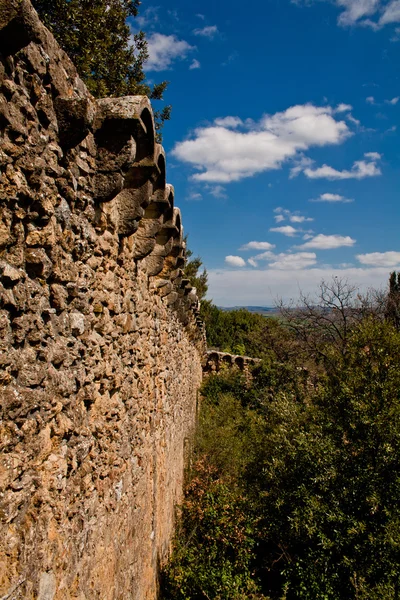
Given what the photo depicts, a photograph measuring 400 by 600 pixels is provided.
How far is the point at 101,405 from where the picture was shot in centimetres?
260

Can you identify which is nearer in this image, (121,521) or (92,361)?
(92,361)

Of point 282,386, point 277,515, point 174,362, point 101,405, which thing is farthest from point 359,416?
point 282,386

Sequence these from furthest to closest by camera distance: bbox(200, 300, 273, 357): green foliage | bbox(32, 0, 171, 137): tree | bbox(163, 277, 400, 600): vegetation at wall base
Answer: bbox(200, 300, 273, 357): green foliage, bbox(32, 0, 171, 137): tree, bbox(163, 277, 400, 600): vegetation at wall base

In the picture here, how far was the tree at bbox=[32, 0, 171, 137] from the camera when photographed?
7.30 meters

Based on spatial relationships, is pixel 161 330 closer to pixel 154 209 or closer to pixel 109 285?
pixel 154 209

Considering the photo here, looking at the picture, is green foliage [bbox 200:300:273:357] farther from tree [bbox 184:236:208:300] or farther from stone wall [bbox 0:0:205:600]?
A: stone wall [bbox 0:0:205:600]

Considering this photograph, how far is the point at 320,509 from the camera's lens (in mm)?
5441

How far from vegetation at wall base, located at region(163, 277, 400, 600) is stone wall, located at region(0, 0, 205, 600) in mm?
2513

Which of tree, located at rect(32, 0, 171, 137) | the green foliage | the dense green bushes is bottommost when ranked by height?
the dense green bushes

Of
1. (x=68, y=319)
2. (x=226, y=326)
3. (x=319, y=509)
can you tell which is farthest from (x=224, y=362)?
(x=68, y=319)

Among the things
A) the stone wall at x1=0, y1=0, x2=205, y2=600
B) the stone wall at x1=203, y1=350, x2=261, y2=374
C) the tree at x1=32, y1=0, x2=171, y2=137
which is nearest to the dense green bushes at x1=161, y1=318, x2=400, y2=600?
the stone wall at x1=0, y1=0, x2=205, y2=600

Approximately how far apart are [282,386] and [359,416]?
9768 millimetres

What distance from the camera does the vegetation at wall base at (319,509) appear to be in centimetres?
507

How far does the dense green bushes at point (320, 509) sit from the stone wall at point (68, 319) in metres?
2.55
